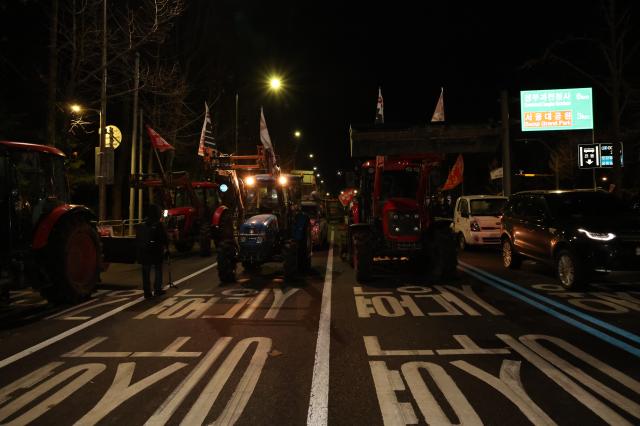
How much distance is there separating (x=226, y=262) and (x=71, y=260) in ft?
10.6

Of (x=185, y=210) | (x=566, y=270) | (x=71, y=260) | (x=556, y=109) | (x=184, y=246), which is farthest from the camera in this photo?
(x=556, y=109)

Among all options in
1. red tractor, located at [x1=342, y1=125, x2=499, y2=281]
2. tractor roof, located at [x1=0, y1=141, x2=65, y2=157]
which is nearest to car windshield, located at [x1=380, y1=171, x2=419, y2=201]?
red tractor, located at [x1=342, y1=125, x2=499, y2=281]

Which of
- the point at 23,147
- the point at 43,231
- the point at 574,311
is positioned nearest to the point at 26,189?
the point at 23,147

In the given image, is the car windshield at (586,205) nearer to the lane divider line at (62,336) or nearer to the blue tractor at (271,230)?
the blue tractor at (271,230)

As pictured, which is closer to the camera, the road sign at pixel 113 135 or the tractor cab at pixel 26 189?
the tractor cab at pixel 26 189

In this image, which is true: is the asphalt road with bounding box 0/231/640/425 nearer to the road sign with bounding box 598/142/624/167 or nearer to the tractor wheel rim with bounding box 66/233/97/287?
the tractor wheel rim with bounding box 66/233/97/287

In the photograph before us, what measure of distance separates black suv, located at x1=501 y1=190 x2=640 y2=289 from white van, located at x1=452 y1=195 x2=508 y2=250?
13.4 feet

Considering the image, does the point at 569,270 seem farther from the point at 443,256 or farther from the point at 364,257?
the point at 364,257

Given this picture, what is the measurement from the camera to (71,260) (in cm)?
964

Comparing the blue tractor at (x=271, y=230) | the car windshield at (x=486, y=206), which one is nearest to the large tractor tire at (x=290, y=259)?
the blue tractor at (x=271, y=230)

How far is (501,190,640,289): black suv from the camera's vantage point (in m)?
9.70

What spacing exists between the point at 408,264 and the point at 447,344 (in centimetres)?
816

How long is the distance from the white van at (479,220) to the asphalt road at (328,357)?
693cm

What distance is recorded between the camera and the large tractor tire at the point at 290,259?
1194 centimetres
